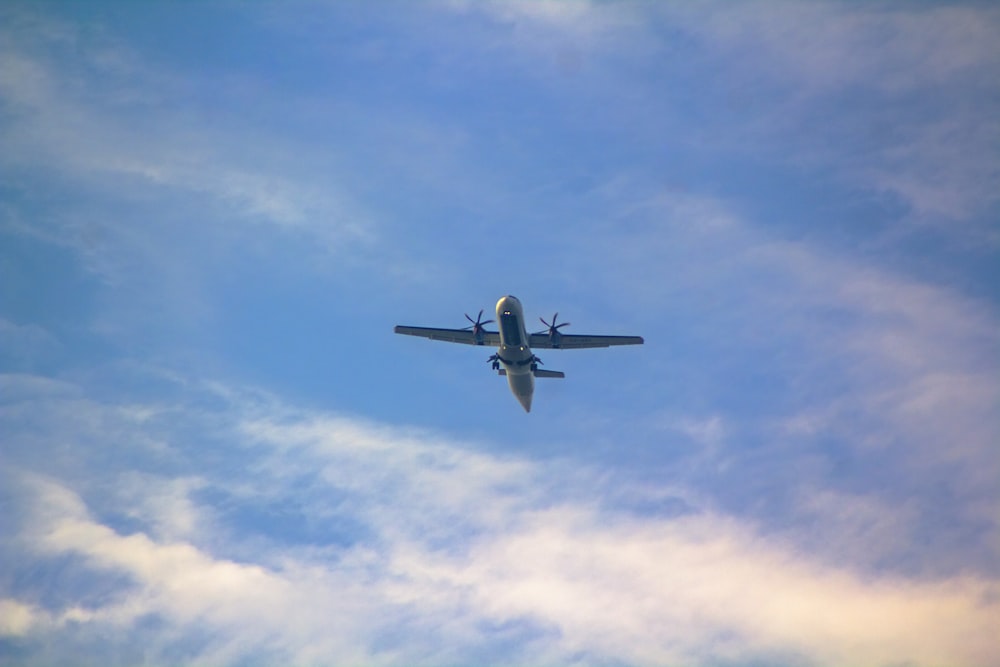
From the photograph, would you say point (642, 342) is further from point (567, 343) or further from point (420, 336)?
point (420, 336)

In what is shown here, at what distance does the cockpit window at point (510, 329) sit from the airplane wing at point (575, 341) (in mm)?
5481

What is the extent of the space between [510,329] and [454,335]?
1221cm

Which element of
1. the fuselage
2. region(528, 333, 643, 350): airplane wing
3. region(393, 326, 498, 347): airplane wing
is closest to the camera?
the fuselage

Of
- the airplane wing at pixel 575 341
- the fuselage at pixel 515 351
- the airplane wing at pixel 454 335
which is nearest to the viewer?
the fuselage at pixel 515 351

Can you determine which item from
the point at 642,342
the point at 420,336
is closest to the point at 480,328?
the point at 420,336

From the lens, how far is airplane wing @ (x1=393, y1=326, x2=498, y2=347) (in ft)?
411

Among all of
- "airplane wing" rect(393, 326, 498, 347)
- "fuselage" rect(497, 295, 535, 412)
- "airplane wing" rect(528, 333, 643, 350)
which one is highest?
"airplane wing" rect(393, 326, 498, 347)

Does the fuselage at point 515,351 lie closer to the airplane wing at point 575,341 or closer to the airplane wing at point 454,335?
the airplane wing at point 575,341

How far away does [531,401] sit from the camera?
421 ft

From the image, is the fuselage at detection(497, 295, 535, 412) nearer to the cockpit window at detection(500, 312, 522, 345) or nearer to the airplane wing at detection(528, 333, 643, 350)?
the cockpit window at detection(500, 312, 522, 345)

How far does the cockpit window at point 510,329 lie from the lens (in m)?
114

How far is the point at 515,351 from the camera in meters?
119

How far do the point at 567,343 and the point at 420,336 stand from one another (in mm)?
17563

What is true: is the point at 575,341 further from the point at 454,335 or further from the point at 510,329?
the point at 454,335
